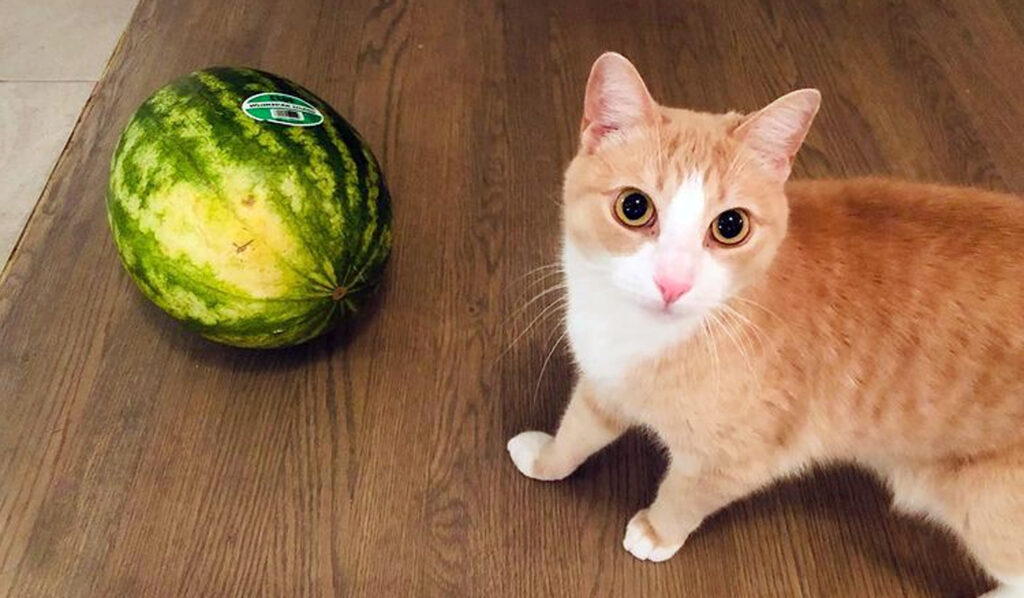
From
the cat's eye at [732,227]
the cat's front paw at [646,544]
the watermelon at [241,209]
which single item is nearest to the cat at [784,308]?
the cat's eye at [732,227]

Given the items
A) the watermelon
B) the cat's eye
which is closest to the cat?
the cat's eye

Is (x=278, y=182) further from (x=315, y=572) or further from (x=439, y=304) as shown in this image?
(x=315, y=572)

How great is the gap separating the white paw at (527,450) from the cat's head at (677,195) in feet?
1.32

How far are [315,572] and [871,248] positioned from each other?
91 centimetres

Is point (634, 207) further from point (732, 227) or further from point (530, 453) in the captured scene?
point (530, 453)

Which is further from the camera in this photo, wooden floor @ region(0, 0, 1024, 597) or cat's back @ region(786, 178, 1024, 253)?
wooden floor @ region(0, 0, 1024, 597)

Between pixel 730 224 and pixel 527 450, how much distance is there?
1.78 ft

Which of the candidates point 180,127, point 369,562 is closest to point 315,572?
point 369,562

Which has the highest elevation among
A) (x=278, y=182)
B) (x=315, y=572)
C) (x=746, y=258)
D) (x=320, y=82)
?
(x=746, y=258)

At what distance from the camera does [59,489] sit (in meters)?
1.27

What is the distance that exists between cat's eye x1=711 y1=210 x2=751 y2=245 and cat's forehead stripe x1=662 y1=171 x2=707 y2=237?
0.03 meters

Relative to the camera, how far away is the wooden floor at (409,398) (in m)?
1.22

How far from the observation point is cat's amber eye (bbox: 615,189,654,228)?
3.10ft

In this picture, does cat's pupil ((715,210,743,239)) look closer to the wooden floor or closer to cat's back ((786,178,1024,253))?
cat's back ((786,178,1024,253))
